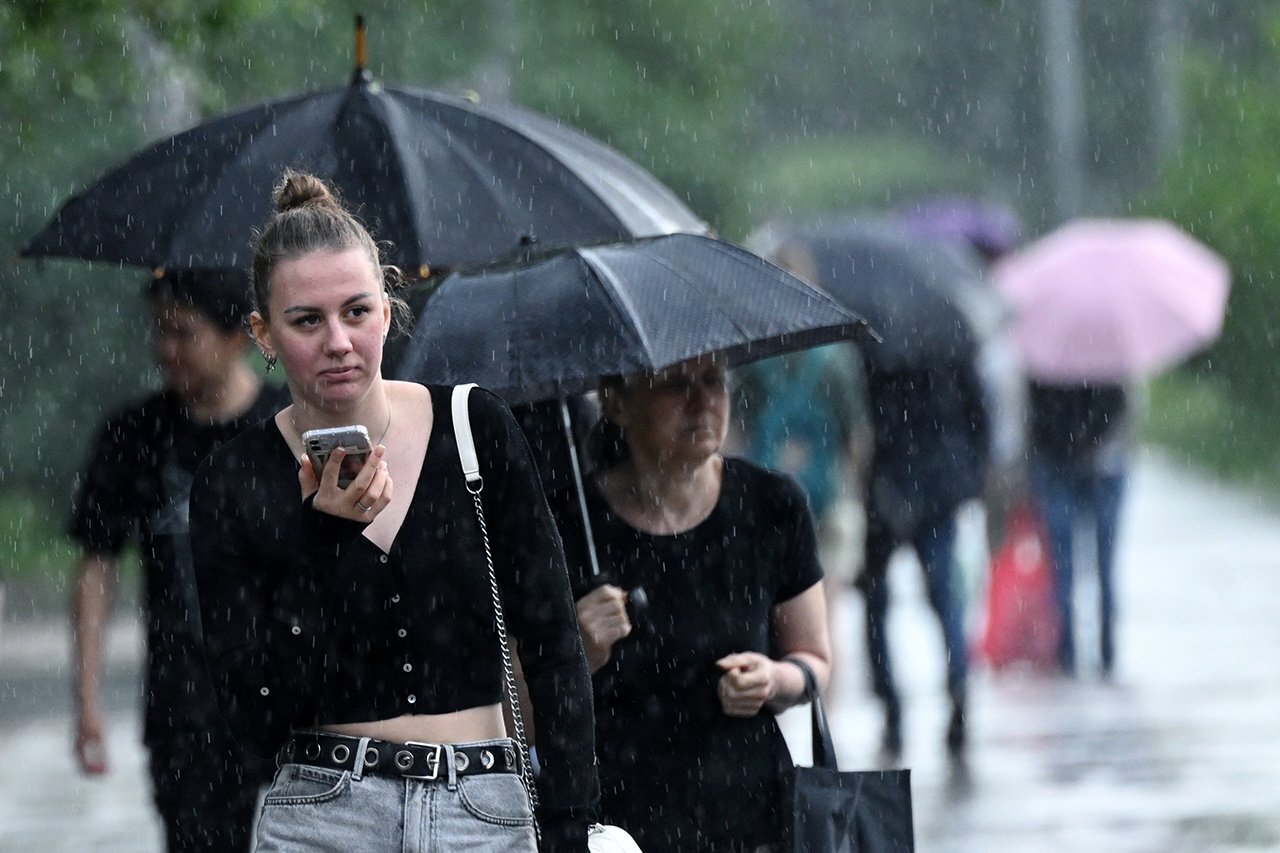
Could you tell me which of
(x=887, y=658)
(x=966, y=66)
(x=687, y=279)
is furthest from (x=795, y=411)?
(x=966, y=66)

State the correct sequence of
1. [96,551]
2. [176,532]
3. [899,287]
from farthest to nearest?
[899,287], [96,551], [176,532]

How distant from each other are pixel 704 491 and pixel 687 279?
0.45 metres

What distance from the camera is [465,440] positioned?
3871 mm

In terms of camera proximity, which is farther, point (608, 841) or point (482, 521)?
point (608, 841)

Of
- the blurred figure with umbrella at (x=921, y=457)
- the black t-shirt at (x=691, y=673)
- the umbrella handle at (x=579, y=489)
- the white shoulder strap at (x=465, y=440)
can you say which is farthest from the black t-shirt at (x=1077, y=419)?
the white shoulder strap at (x=465, y=440)

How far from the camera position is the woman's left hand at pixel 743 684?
4871 millimetres

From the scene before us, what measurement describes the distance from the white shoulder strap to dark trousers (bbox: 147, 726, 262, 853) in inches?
90.6

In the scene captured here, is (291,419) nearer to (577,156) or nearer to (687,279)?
(687,279)

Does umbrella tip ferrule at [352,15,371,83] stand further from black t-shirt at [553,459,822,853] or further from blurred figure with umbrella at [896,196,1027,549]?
blurred figure with umbrella at [896,196,1027,549]

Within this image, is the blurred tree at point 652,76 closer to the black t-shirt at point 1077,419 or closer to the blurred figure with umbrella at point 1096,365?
the blurred figure with umbrella at point 1096,365

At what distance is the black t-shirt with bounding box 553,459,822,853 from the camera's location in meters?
4.89

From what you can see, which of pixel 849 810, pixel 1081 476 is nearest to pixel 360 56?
pixel 849 810

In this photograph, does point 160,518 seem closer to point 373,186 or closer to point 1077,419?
point 373,186

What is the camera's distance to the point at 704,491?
16.7ft
